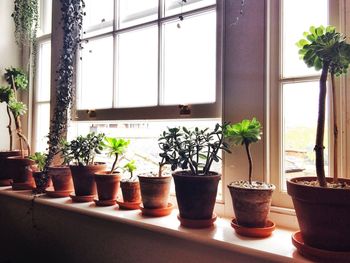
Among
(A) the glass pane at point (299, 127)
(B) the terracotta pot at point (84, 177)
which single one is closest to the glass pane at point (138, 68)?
(B) the terracotta pot at point (84, 177)

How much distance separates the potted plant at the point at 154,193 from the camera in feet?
4.64

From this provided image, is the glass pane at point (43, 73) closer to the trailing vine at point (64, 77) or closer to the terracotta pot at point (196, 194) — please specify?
the trailing vine at point (64, 77)

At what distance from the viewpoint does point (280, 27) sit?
1340 mm

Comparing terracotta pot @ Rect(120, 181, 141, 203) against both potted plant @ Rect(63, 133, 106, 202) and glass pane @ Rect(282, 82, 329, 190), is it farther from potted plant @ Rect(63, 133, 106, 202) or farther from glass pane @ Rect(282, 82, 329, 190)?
glass pane @ Rect(282, 82, 329, 190)

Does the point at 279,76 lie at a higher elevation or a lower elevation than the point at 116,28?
lower

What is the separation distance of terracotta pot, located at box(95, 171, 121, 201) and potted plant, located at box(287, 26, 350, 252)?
3.22 ft

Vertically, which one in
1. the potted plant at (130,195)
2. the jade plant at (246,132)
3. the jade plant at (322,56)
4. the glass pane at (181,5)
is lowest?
the potted plant at (130,195)

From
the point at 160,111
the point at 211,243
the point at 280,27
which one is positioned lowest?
the point at 211,243

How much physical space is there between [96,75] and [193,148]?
115cm

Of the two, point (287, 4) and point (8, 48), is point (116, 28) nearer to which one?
point (287, 4)

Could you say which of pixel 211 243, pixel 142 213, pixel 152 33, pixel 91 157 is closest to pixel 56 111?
pixel 91 157

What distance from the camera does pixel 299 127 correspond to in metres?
1.29

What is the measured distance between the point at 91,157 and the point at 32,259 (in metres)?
0.85

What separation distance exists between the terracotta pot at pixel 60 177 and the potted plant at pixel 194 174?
87cm
